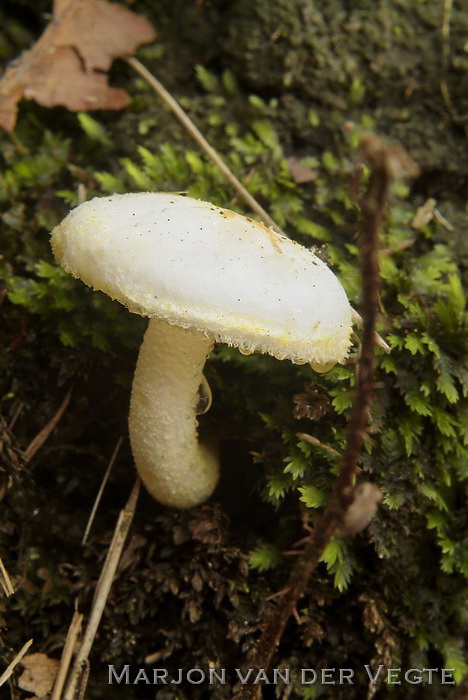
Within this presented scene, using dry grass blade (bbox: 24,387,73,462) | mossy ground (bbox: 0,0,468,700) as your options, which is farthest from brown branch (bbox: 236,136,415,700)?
A: dry grass blade (bbox: 24,387,73,462)

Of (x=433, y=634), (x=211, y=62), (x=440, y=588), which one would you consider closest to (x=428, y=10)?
(x=211, y=62)

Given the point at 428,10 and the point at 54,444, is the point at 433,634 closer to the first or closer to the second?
the point at 54,444

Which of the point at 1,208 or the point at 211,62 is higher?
the point at 211,62

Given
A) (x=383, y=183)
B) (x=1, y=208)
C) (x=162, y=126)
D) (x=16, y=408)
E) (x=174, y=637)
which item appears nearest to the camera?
(x=383, y=183)

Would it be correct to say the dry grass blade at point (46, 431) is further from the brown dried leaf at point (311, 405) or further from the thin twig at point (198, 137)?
the thin twig at point (198, 137)

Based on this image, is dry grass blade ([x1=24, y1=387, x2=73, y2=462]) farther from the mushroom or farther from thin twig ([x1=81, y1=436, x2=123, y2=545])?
the mushroom

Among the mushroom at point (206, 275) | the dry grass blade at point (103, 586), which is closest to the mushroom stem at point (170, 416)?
the mushroom at point (206, 275)

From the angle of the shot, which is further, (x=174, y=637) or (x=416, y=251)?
(x=416, y=251)
